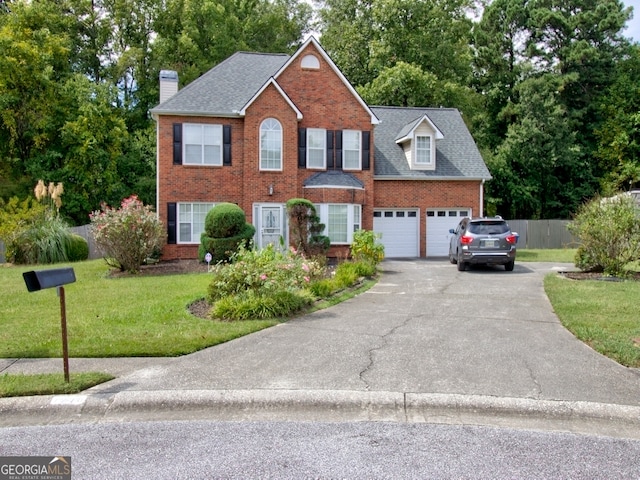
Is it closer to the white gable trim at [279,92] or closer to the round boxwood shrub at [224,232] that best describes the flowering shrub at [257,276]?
the round boxwood shrub at [224,232]

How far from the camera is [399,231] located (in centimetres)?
2323

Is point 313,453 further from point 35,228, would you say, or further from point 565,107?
point 565,107

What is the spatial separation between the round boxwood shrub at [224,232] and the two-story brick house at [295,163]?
3.05 meters

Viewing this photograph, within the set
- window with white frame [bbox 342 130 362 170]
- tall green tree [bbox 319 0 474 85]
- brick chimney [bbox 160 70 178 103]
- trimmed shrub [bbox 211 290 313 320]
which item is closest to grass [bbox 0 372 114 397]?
trimmed shrub [bbox 211 290 313 320]

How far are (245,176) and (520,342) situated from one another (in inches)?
573

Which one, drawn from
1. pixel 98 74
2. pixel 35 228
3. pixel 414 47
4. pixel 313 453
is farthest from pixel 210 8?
pixel 313 453

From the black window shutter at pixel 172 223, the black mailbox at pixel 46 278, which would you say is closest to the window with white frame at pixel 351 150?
the black window shutter at pixel 172 223

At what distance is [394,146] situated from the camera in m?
24.4

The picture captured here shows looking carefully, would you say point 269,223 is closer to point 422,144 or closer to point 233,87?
point 233,87

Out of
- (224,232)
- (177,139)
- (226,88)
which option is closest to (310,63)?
(226,88)

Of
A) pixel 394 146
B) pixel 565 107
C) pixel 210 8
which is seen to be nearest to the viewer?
pixel 394 146

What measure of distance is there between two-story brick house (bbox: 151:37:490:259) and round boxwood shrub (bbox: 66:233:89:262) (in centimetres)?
393

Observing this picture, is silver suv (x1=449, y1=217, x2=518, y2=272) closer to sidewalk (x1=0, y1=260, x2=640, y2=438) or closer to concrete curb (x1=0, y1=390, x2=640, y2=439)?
sidewalk (x1=0, y1=260, x2=640, y2=438)

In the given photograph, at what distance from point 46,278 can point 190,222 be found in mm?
15281
